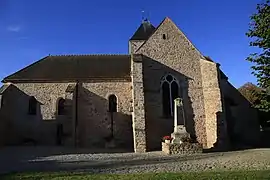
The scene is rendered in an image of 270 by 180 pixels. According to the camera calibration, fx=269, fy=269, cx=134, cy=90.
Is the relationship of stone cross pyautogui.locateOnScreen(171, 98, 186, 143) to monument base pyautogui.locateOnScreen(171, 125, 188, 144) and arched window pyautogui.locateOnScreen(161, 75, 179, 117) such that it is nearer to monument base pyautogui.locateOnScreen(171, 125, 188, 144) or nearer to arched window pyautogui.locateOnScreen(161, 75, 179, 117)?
monument base pyautogui.locateOnScreen(171, 125, 188, 144)

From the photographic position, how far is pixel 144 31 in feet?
109

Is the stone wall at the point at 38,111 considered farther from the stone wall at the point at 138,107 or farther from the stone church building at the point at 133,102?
the stone wall at the point at 138,107

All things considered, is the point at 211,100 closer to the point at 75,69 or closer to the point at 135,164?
the point at 135,164

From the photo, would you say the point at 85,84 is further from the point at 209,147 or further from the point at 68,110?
the point at 209,147

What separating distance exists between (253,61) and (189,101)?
32.2ft

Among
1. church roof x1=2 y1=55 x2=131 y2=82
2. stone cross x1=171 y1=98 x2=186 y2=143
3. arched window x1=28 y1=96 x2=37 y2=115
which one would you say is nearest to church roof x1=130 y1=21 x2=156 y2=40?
church roof x1=2 y1=55 x2=131 y2=82

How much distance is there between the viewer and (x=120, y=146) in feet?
70.7

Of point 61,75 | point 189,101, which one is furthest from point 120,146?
point 61,75

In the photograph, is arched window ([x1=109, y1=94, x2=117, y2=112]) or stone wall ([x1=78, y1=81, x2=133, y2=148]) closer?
stone wall ([x1=78, y1=81, x2=133, y2=148])

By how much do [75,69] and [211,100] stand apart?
1209 cm

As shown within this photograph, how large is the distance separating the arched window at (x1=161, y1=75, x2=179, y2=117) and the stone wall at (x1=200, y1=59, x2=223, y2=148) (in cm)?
227

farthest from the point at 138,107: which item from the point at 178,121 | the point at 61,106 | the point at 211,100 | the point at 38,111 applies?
the point at 38,111

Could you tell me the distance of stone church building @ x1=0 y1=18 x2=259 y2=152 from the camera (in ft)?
65.9

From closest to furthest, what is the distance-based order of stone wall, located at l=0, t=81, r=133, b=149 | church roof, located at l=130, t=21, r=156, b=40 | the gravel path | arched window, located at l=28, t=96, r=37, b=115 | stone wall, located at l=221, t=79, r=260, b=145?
the gravel path
stone wall, located at l=0, t=81, r=133, b=149
arched window, located at l=28, t=96, r=37, b=115
stone wall, located at l=221, t=79, r=260, b=145
church roof, located at l=130, t=21, r=156, b=40
